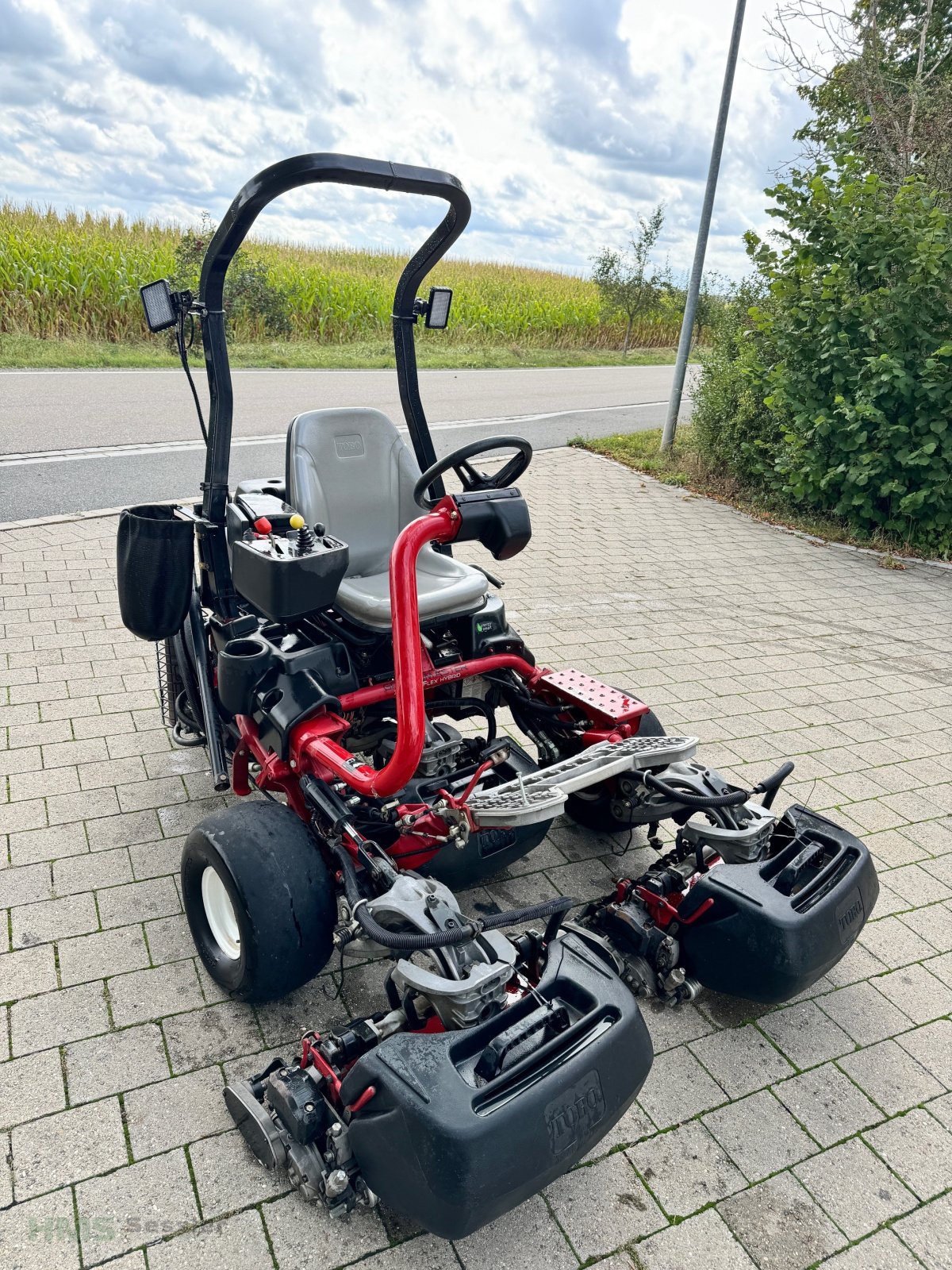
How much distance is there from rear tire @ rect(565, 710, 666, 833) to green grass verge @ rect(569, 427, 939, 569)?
523cm

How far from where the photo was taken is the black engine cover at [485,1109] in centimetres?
186

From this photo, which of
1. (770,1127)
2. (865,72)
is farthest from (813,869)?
(865,72)

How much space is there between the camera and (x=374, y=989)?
284 cm

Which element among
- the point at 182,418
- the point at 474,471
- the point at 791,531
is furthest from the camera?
the point at 182,418

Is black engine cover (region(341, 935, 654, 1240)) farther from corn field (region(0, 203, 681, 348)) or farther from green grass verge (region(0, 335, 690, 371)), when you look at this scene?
corn field (region(0, 203, 681, 348))

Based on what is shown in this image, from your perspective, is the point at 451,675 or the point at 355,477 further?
the point at 355,477

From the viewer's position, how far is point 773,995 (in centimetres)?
257

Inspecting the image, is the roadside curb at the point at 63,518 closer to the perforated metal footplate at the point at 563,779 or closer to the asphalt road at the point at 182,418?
the asphalt road at the point at 182,418

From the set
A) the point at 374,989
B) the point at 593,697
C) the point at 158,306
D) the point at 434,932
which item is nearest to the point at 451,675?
the point at 593,697

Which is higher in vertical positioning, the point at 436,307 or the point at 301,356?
the point at 436,307

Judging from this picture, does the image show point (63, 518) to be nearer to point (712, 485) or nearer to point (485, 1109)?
point (485, 1109)

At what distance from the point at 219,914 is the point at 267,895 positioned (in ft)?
1.35

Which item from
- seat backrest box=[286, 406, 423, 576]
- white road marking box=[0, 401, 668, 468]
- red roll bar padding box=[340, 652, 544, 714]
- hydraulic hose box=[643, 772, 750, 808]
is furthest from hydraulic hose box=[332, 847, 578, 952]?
white road marking box=[0, 401, 668, 468]

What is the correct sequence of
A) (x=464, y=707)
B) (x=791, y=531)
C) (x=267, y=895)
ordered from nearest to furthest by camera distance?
1. (x=267, y=895)
2. (x=464, y=707)
3. (x=791, y=531)
